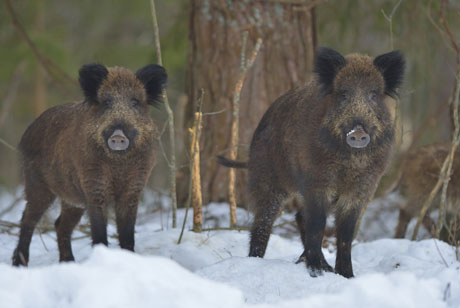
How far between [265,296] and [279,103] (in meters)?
2.30

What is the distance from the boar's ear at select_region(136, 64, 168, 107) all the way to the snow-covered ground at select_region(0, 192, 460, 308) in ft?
4.94

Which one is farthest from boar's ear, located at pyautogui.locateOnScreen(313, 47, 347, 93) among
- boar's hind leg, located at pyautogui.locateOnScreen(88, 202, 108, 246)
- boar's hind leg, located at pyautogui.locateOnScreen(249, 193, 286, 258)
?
boar's hind leg, located at pyautogui.locateOnScreen(88, 202, 108, 246)

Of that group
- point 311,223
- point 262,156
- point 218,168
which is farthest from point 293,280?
point 218,168

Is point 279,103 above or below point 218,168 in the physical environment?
above

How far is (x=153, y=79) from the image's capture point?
532 cm

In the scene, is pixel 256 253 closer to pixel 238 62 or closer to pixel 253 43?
pixel 238 62

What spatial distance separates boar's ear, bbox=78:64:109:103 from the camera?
5.07 meters

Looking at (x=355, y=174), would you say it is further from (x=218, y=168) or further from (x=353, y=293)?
(x=218, y=168)

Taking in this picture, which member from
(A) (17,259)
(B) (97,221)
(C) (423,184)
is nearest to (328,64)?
(B) (97,221)

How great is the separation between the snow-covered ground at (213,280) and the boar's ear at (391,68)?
1484 mm

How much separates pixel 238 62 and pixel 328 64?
2.83 metres

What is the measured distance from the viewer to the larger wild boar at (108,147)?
16.3 feet

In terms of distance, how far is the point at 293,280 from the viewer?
4.16 m

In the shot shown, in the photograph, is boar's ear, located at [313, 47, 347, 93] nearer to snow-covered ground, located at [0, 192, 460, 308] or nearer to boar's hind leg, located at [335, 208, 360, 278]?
boar's hind leg, located at [335, 208, 360, 278]
